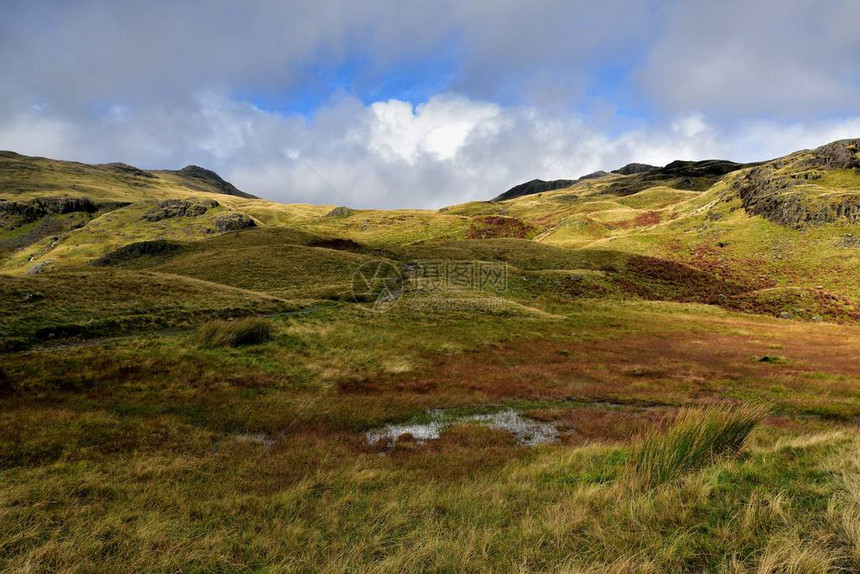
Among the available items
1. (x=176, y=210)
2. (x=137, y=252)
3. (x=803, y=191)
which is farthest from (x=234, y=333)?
(x=176, y=210)

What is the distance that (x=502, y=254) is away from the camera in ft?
238

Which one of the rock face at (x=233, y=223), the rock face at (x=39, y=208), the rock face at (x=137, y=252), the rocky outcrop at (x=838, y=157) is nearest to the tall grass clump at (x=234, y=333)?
the rock face at (x=137, y=252)

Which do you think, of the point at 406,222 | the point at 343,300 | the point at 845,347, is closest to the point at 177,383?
the point at 343,300

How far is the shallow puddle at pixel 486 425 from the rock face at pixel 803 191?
79.3 metres

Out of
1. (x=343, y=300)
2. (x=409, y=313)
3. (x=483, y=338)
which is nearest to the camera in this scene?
(x=483, y=338)

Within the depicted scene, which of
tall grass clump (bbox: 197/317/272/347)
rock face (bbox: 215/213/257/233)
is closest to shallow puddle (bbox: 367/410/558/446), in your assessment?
tall grass clump (bbox: 197/317/272/347)

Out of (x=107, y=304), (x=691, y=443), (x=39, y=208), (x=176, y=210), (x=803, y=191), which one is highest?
(x=39, y=208)

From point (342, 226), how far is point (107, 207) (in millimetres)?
133523

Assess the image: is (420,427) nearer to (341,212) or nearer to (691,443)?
(691,443)

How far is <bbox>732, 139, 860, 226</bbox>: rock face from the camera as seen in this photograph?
62.1 metres

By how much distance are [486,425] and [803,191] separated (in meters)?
90.0

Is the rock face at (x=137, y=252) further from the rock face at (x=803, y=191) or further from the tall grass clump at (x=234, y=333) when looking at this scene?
the rock face at (x=803, y=191)

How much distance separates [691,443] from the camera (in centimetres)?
772

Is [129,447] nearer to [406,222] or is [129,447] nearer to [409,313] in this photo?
[409,313]
